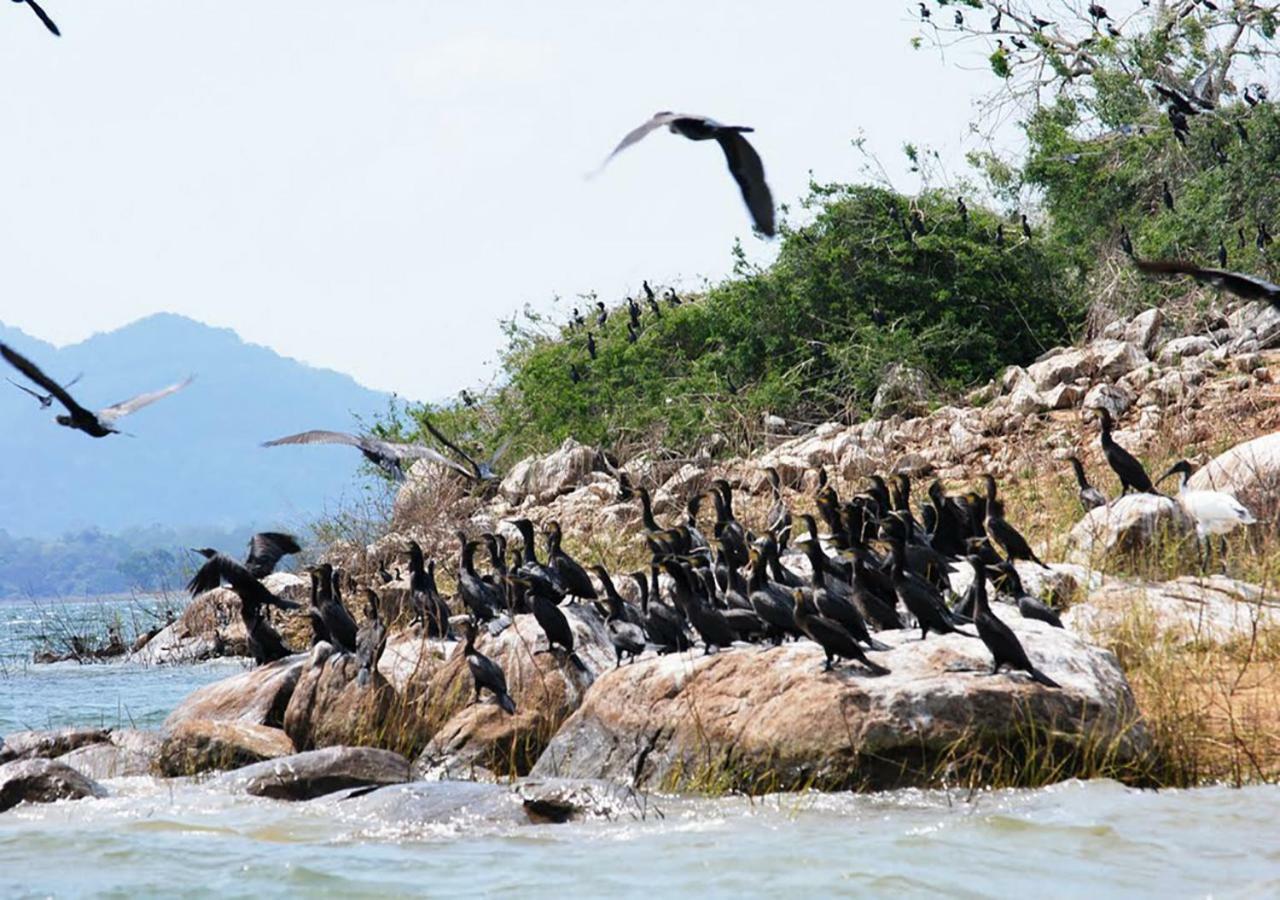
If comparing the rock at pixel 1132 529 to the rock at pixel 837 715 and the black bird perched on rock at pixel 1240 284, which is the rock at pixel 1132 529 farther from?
the black bird perched on rock at pixel 1240 284

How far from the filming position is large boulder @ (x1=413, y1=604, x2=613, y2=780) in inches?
393

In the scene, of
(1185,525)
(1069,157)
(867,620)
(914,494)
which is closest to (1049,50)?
(1069,157)

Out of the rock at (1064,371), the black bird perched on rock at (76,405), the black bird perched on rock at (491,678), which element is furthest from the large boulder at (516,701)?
the rock at (1064,371)

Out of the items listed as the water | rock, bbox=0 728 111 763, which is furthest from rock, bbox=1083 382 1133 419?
rock, bbox=0 728 111 763

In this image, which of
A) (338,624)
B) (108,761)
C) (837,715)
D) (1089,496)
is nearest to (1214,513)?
(1089,496)

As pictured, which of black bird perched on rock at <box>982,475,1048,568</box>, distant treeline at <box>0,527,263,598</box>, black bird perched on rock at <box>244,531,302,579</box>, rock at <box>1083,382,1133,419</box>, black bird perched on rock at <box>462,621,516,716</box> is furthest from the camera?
distant treeline at <box>0,527,263,598</box>

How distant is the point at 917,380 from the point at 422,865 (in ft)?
50.0

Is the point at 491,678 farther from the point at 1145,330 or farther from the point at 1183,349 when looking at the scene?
the point at 1145,330

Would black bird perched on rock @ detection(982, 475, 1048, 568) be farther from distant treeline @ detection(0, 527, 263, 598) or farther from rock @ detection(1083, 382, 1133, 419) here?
distant treeline @ detection(0, 527, 263, 598)

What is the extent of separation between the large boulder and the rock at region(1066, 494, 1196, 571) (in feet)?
13.4

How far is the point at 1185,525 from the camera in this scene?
41.9 ft

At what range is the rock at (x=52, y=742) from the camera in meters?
11.3

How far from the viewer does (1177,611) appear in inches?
411

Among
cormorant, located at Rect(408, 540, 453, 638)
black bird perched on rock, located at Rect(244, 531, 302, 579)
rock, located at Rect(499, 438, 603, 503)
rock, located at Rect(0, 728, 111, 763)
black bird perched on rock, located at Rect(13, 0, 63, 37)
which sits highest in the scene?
black bird perched on rock, located at Rect(13, 0, 63, 37)
